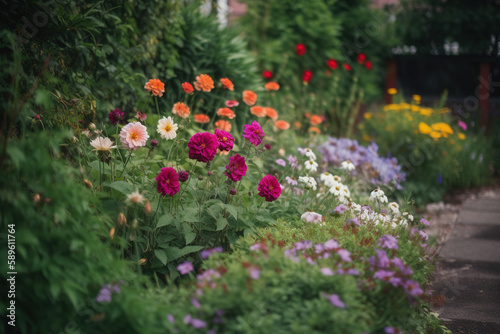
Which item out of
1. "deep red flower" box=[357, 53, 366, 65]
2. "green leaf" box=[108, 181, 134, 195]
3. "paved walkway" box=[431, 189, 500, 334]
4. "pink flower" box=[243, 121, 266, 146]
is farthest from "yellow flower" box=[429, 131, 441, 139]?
"green leaf" box=[108, 181, 134, 195]

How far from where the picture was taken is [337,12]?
24.7 feet

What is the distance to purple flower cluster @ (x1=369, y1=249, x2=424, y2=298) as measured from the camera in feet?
5.48

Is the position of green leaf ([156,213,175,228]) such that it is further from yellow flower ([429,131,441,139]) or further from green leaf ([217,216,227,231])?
yellow flower ([429,131,441,139])

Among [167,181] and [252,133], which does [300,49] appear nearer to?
[252,133]

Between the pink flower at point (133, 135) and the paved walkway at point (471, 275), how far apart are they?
1531 millimetres

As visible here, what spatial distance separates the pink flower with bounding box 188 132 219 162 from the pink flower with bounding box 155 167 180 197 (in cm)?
15

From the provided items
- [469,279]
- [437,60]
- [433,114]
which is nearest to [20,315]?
[469,279]

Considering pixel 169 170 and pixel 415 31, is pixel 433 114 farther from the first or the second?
pixel 169 170

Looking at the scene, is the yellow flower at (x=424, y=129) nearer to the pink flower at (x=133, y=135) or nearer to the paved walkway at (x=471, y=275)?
the paved walkway at (x=471, y=275)

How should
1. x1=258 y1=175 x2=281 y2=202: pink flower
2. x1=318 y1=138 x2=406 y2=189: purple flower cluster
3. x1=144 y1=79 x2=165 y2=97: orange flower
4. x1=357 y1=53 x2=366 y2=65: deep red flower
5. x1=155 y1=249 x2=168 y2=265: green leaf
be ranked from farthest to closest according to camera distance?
x1=357 y1=53 x2=366 y2=65: deep red flower, x1=318 y1=138 x2=406 y2=189: purple flower cluster, x1=144 y1=79 x2=165 y2=97: orange flower, x1=258 y1=175 x2=281 y2=202: pink flower, x1=155 y1=249 x2=168 y2=265: green leaf

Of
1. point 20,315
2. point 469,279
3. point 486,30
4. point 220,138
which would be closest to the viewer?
point 20,315

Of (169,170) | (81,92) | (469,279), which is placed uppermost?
(81,92)

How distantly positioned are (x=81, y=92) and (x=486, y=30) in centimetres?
704

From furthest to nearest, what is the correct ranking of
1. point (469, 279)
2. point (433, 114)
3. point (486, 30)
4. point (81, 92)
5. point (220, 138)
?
point (486, 30) < point (433, 114) < point (469, 279) < point (81, 92) < point (220, 138)
